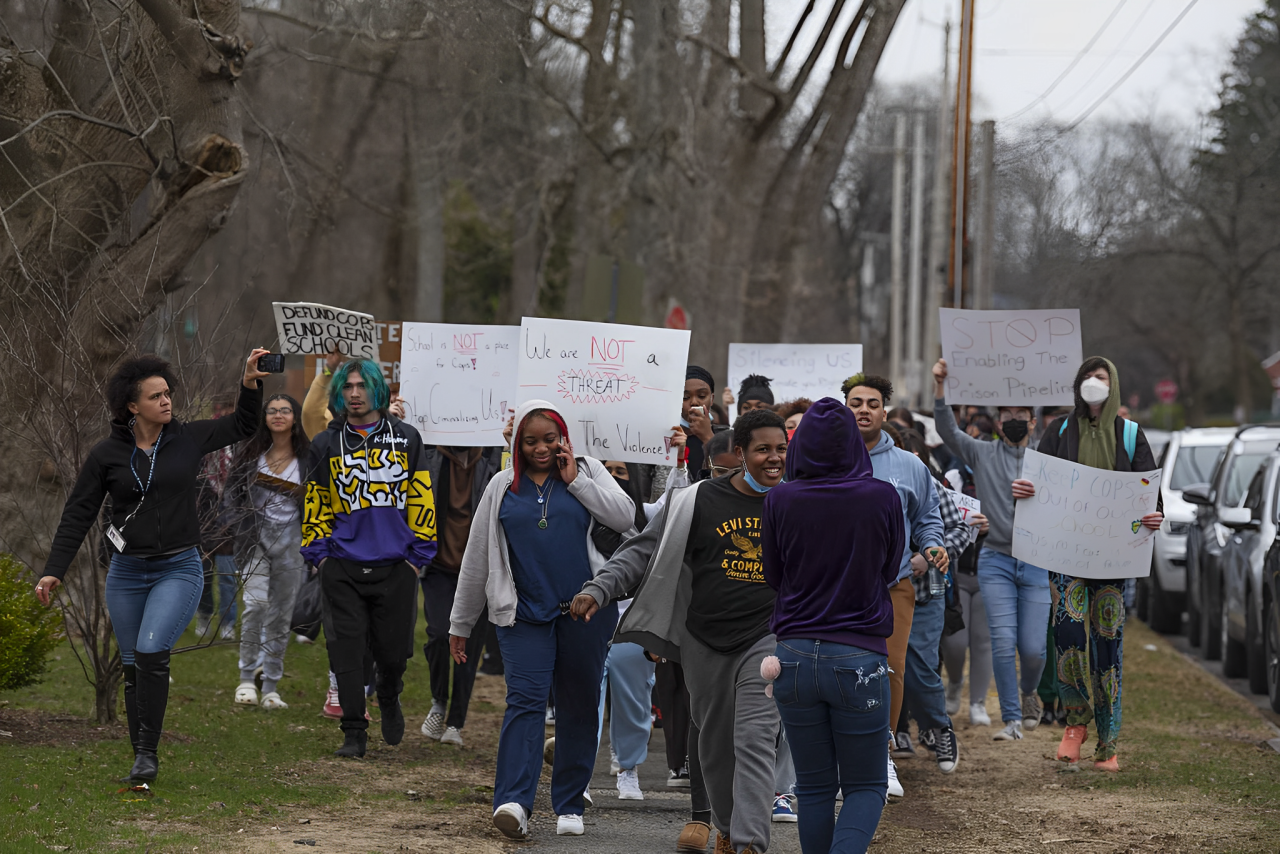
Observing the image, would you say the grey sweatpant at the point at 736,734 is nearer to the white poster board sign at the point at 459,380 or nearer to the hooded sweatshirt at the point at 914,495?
the hooded sweatshirt at the point at 914,495

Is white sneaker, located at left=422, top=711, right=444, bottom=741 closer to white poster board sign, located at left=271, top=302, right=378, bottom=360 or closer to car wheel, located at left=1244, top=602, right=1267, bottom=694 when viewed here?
white poster board sign, located at left=271, top=302, right=378, bottom=360

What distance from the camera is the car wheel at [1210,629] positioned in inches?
551

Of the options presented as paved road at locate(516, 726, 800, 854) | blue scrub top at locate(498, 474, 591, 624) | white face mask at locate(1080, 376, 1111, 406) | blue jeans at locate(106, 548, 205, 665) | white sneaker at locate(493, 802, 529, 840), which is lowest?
paved road at locate(516, 726, 800, 854)

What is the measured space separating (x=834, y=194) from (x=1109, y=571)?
5926 cm

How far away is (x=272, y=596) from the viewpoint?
991 centimetres

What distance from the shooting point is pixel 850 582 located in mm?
5273

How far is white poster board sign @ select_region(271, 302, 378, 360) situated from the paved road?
108 inches

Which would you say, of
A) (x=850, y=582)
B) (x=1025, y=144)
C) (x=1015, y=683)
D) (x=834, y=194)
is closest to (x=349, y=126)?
(x=1025, y=144)

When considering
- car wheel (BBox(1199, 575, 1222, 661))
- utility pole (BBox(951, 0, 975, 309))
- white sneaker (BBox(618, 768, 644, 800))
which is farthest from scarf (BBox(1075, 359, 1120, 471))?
utility pole (BBox(951, 0, 975, 309))

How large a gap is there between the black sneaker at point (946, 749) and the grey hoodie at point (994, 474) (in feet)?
4.74

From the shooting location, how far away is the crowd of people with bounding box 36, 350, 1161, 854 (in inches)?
211

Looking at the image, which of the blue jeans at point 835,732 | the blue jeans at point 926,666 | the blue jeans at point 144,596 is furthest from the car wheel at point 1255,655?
the blue jeans at point 144,596

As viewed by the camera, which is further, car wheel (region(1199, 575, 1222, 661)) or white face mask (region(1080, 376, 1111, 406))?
car wheel (region(1199, 575, 1222, 661))

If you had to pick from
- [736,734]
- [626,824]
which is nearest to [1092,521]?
[626,824]
